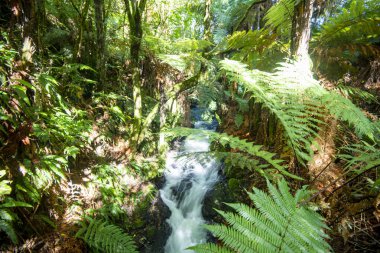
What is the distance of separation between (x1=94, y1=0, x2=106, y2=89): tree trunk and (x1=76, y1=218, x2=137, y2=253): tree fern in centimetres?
226

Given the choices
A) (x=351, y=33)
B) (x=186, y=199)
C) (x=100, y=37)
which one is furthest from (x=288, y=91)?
(x=186, y=199)

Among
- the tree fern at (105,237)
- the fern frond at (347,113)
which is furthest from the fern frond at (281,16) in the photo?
the tree fern at (105,237)

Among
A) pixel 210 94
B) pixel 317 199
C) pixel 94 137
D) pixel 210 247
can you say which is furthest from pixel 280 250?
pixel 210 94

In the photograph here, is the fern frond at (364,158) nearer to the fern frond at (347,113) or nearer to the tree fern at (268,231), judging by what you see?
the fern frond at (347,113)

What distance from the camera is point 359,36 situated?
3.02 meters

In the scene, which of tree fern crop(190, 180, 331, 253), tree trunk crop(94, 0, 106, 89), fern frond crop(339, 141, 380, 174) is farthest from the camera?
tree trunk crop(94, 0, 106, 89)

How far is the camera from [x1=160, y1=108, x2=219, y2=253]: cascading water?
3941mm

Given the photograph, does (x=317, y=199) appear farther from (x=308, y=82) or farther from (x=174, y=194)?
(x=174, y=194)

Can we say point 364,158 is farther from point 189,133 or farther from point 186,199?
point 186,199

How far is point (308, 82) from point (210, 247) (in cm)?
154

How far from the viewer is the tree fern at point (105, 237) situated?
2123 millimetres

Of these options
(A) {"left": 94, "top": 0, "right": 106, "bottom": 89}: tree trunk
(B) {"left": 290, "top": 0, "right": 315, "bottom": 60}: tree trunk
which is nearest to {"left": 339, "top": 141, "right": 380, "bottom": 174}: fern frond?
(B) {"left": 290, "top": 0, "right": 315, "bottom": 60}: tree trunk

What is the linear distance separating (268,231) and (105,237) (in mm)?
1845

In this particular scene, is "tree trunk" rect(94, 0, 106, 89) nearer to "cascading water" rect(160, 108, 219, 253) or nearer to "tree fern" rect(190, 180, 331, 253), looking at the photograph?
"cascading water" rect(160, 108, 219, 253)
